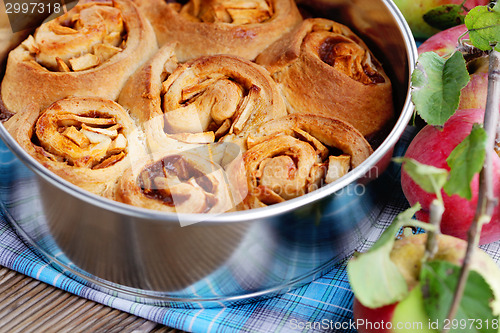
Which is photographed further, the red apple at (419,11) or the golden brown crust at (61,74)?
the red apple at (419,11)

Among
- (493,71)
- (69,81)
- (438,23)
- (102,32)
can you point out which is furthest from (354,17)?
(69,81)

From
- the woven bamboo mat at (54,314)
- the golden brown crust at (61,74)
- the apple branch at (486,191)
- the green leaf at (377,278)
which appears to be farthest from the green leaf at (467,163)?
the golden brown crust at (61,74)

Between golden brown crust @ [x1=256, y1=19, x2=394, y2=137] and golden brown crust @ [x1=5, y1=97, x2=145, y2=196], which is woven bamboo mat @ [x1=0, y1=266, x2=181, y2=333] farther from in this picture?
golden brown crust @ [x1=256, y1=19, x2=394, y2=137]

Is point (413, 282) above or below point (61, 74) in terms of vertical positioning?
below

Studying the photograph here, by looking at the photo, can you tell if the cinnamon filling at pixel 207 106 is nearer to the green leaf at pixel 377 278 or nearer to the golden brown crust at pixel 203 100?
the golden brown crust at pixel 203 100

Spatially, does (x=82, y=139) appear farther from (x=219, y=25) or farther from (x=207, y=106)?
(x=219, y=25)

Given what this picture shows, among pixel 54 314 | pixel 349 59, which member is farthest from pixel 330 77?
pixel 54 314

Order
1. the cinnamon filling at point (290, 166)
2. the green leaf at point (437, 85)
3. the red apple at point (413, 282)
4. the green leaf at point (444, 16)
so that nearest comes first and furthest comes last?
the red apple at point (413, 282) < the green leaf at point (437, 85) < the cinnamon filling at point (290, 166) < the green leaf at point (444, 16)
